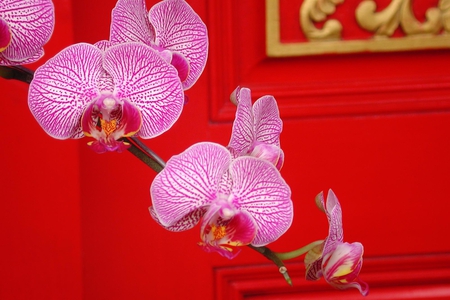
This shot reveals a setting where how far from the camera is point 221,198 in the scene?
26 centimetres

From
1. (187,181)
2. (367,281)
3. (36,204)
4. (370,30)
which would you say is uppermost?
(370,30)

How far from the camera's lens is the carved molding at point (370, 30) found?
656 millimetres

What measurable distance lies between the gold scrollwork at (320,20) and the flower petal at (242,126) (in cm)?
40

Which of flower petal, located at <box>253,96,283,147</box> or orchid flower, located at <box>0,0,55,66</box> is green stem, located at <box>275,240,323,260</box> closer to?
flower petal, located at <box>253,96,283,147</box>

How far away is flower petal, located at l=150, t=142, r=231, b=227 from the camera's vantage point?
0.80 feet

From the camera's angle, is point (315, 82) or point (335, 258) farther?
point (315, 82)

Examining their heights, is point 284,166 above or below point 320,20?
below

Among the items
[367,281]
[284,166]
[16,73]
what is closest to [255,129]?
[16,73]

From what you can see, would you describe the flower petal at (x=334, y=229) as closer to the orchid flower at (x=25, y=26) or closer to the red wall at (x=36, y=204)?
the orchid flower at (x=25, y=26)

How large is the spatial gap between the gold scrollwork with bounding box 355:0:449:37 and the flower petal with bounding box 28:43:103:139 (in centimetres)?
48

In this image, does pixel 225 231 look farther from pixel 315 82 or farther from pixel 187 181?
pixel 315 82

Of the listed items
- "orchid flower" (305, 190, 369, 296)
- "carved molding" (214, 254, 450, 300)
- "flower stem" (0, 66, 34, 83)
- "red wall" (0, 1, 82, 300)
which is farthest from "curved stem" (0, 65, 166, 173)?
"carved molding" (214, 254, 450, 300)

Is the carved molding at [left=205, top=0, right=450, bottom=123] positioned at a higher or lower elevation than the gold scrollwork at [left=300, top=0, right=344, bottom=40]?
lower

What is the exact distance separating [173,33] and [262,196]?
11 centimetres
